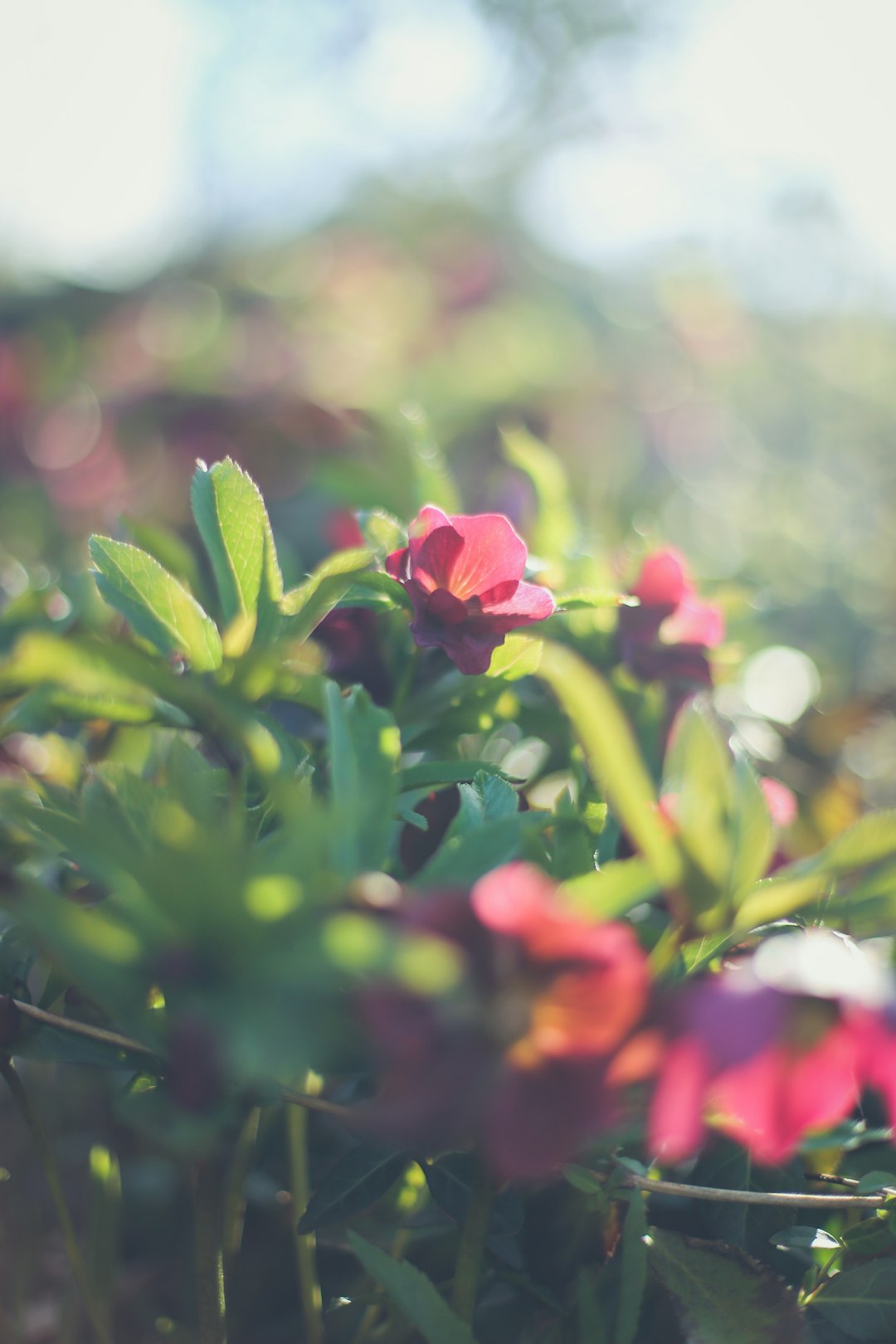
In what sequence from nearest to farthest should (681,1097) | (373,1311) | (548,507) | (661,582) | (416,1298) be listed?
1. (681,1097)
2. (416,1298)
3. (373,1311)
4. (661,582)
5. (548,507)

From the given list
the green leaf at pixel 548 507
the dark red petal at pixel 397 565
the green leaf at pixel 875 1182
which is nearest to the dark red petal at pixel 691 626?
the green leaf at pixel 548 507

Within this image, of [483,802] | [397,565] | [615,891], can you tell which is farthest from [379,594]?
[615,891]

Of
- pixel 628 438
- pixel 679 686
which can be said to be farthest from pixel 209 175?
pixel 679 686

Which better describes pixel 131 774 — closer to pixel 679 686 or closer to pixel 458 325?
pixel 679 686

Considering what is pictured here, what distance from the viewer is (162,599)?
49 cm

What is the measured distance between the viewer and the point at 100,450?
1788 mm

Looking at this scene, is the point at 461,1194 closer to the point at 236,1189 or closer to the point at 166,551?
the point at 236,1189

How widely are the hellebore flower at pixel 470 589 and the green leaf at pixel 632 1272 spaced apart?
253 mm

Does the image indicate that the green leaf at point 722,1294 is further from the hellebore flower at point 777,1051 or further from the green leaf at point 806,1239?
the hellebore flower at point 777,1051

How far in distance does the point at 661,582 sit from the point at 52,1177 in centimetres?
47

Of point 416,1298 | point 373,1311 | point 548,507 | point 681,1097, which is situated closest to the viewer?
point 681,1097

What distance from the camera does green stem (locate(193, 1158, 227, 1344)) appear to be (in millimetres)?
448

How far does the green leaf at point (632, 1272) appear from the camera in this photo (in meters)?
0.44

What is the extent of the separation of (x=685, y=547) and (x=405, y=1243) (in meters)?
1.31
